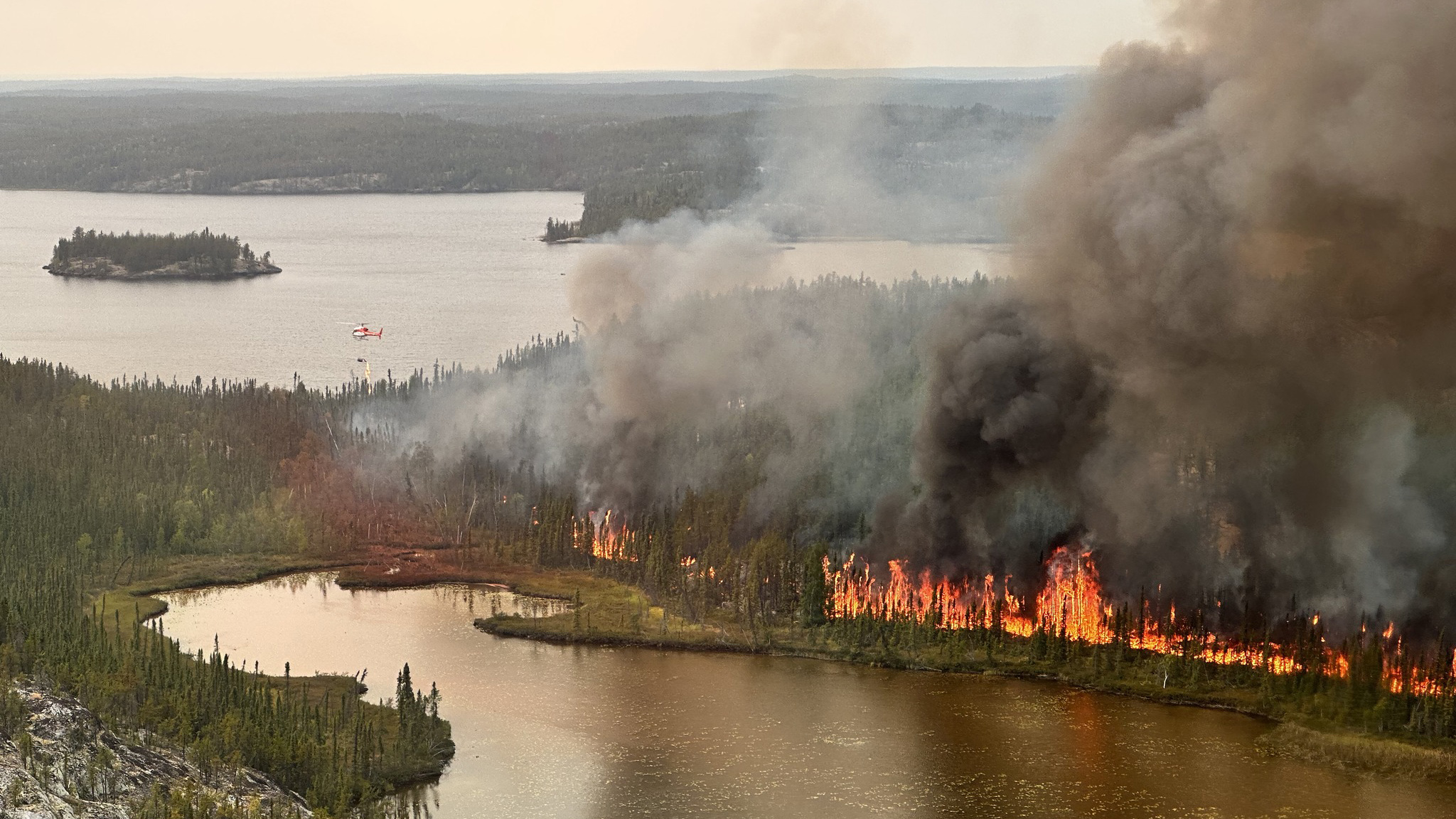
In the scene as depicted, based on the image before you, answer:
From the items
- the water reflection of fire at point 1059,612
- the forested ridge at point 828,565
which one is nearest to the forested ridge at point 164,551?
the forested ridge at point 828,565

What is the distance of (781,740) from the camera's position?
258 ft

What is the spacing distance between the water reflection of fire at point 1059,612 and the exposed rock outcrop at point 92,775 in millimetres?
35609

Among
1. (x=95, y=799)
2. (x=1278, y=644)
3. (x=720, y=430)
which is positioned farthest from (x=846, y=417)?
(x=95, y=799)

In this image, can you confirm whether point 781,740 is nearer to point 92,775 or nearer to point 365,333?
point 92,775

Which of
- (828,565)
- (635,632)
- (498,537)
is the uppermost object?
(828,565)

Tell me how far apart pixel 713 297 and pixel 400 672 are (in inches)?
2453

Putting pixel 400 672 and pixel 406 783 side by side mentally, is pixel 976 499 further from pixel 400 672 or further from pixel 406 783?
pixel 406 783

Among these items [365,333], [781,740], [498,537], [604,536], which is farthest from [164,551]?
[365,333]

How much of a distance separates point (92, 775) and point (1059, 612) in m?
46.5

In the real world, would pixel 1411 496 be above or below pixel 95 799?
above

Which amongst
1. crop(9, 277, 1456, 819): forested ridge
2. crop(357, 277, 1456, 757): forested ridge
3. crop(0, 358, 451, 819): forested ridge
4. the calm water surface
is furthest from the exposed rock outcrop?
crop(357, 277, 1456, 757): forested ridge

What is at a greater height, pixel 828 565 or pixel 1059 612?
pixel 828 565

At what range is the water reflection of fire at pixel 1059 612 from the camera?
87.4 m

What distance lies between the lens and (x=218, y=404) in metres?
134
